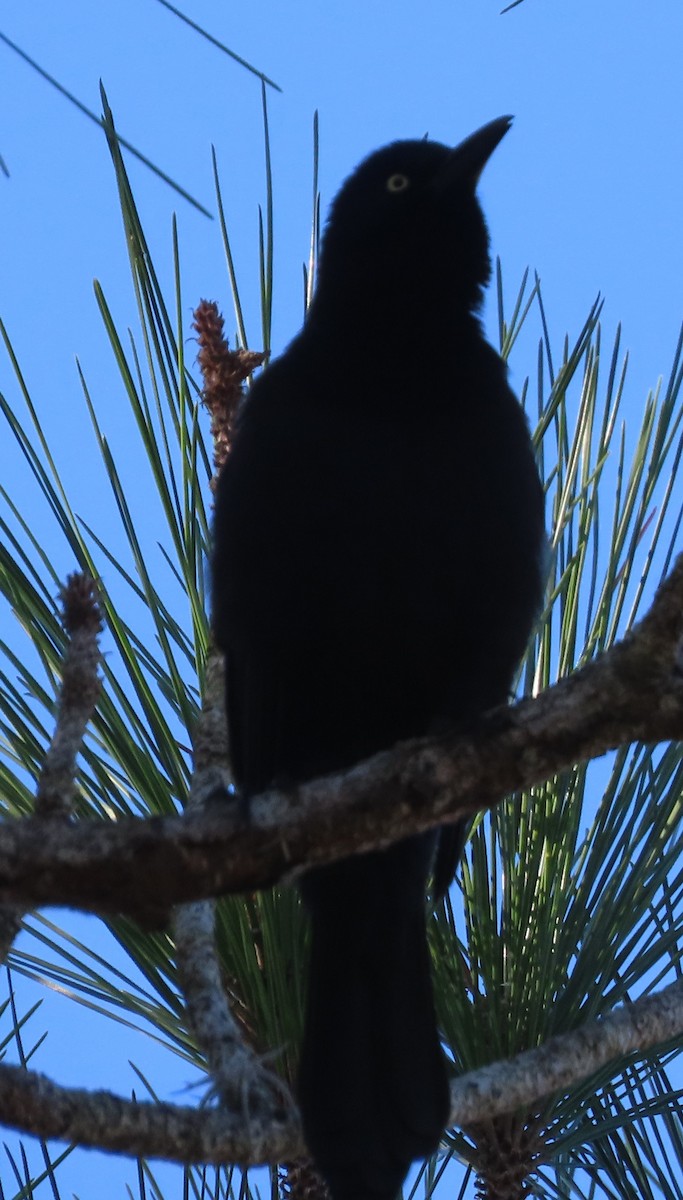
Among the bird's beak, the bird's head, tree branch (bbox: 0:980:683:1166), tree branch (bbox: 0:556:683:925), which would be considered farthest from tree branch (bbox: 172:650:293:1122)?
the bird's beak

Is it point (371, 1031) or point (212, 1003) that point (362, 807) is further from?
point (371, 1031)

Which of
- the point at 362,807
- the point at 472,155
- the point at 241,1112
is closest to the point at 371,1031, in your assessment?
the point at 241,1112

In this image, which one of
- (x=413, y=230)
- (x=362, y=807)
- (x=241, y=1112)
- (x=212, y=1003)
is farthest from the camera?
(x=413, y=230)

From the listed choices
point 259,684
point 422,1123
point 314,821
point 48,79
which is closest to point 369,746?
point 259,684

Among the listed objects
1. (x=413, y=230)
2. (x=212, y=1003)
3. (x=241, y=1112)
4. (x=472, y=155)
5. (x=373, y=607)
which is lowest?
(x=241, y=1112)

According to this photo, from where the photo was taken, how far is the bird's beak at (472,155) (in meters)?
2.66

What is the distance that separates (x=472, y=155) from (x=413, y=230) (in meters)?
0.20

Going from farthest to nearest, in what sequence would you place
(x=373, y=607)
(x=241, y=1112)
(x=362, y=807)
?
(x=373, y=607) < (x=241, y=1112) < (x=362, y=807)

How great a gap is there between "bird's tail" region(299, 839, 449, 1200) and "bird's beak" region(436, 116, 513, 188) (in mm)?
1187

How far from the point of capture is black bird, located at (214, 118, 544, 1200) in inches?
83.4

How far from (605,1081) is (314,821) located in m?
0.89

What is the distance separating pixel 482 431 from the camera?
223 centimetres

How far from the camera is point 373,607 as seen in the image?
2.13 meters

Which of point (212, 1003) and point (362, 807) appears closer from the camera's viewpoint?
point (362, 807)
